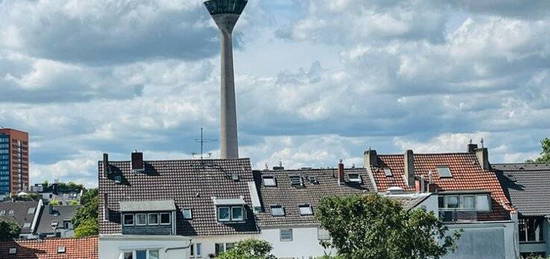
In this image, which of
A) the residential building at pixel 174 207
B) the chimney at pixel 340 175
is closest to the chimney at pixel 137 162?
the residential building at pixel 174 207

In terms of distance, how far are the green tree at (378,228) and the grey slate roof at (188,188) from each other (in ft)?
41.7

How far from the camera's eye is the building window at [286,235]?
7762 centimetres

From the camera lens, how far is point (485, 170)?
82.6 metres

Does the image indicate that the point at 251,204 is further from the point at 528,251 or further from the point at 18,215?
the point at 18,215

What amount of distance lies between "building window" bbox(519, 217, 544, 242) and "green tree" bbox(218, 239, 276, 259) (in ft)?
60.8

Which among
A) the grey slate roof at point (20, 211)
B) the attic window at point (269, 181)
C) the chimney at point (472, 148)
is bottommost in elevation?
the attic window at point (269, 181)

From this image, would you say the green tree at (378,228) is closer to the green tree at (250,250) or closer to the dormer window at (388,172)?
the green tree at (250,250)

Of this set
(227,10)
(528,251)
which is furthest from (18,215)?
(528,251)

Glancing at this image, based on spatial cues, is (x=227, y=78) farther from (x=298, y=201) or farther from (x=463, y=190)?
(x=463, y=190)

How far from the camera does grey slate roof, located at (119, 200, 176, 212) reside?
246 ft

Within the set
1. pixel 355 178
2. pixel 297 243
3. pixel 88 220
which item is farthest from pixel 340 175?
pixel 88 220

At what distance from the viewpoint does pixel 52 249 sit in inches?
2884

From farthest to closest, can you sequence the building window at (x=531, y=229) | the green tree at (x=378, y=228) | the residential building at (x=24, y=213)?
the residential building at (x=24, y=213) < the building window at (x=531, y=229) < the green tree at (x=378, y=228)

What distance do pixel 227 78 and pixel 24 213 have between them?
1815 inches
